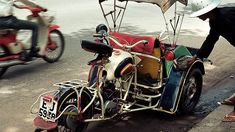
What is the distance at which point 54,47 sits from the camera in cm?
768

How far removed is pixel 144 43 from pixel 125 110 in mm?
812

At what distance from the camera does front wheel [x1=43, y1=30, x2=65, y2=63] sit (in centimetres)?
757

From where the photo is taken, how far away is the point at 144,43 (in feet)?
15.9

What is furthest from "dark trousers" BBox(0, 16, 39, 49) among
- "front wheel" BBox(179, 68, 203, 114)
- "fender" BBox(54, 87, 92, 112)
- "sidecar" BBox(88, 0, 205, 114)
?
"front wheel" BBox(179, 68, 203, 114)

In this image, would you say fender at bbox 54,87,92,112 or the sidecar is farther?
the sidecar

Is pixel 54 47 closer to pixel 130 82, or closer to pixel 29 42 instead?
pixel 29 42

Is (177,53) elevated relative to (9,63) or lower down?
elevated

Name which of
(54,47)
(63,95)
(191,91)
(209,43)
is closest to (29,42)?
(54,47)

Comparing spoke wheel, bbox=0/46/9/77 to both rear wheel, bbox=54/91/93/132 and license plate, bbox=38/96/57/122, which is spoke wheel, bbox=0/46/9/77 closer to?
rear wheel, bbox=54/91/93/132

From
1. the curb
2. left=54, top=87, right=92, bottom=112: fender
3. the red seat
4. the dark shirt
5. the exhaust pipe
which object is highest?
the dark shirt

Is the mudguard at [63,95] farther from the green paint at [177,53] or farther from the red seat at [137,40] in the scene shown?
the green paint at [177,53]

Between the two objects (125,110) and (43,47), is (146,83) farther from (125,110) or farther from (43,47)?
(43,47)

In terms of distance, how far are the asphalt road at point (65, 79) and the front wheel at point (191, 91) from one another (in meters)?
0.13

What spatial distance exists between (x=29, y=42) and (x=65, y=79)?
1.05m
